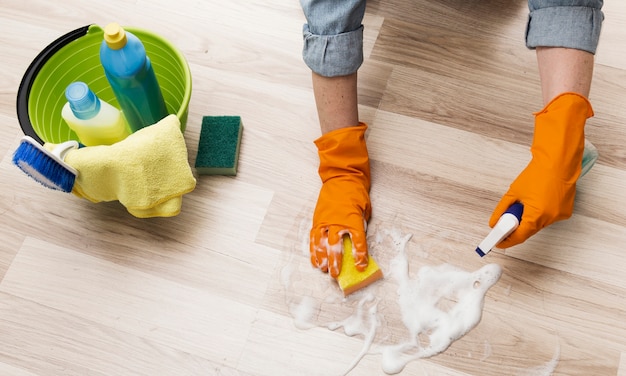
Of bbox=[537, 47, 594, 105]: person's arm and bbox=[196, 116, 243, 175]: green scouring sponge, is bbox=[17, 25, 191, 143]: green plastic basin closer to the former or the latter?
bbox=[196, 116, 243, 175]: green scouring sponge

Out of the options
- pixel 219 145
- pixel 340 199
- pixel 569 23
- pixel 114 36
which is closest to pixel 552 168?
pixel 569 23

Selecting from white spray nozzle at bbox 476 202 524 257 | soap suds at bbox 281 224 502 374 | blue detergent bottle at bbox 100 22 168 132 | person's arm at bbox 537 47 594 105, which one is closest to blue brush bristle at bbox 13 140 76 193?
blue detergent bottle at bbox 100 22 168 132

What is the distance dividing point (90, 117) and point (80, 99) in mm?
50

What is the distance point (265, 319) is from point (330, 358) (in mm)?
124

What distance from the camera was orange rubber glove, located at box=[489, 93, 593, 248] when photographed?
3.03ft

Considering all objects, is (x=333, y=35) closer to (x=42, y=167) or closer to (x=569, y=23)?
(x=569, y=23)

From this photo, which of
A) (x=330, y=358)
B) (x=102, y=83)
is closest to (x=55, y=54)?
(x=102, y=83)

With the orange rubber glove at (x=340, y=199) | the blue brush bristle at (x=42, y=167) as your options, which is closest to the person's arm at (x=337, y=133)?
the orange rubber glove at (x=340, y=199)

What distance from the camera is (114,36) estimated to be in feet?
2.90

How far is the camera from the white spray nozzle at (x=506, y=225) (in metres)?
0.92

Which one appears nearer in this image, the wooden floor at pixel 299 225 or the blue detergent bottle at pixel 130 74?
the blue detergent bottle at pixel 130 74

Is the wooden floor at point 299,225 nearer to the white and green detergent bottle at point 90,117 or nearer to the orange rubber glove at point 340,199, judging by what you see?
the orange rubber glove at point 340,199

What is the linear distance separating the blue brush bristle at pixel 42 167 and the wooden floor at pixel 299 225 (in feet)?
0.62

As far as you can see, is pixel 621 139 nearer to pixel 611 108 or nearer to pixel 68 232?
pixel 611 108
